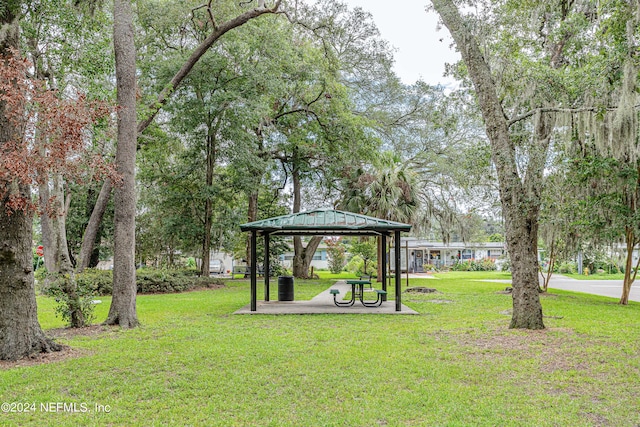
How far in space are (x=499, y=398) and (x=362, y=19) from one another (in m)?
19.6

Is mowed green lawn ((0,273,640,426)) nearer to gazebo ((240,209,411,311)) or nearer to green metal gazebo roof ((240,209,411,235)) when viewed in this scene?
gazebo ((240,209,411,311))

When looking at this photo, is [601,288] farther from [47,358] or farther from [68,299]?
[47,358]

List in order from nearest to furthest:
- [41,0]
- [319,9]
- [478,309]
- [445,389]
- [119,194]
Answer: [445,389] → [41,0] → [119,194] → [478,309] → [319,9]

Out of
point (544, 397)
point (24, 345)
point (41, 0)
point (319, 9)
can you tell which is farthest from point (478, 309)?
point (319, 9)

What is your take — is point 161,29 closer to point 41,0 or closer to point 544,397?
point 41,0

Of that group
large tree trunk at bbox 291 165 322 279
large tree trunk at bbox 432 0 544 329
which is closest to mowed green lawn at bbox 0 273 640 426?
large tree trunk at bbox 432 0 544 329

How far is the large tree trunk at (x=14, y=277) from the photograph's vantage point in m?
5.83

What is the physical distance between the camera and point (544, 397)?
4.50 meters

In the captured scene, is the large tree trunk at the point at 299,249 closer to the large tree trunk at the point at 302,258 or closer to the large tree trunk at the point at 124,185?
the large tree trunk at the point at 302,258

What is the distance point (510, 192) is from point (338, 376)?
193 inches

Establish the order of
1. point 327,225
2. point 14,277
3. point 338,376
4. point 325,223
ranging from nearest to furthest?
1. point 338,376
2. point 14,277
3. point 327,225
4. point 325,223

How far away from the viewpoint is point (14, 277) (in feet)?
19.4

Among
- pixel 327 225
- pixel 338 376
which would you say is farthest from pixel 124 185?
pixel 338 376

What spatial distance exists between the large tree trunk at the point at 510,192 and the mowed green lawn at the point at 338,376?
54cm
